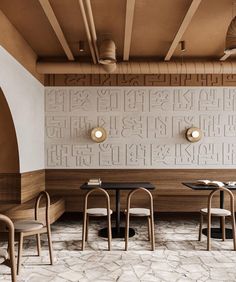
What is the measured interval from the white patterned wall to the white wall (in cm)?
43

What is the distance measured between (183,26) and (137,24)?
669 mm

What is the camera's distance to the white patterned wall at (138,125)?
6.88 m

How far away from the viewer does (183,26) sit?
15.8 ft

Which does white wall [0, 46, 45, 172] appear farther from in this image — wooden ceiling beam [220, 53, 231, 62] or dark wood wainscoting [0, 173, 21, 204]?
wooden ceiling beam [220, 53, 231, 62]

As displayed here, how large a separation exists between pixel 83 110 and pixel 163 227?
9.25ft

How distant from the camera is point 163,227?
6.01 metres

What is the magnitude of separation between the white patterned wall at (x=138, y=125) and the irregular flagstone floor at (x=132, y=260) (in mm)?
1774

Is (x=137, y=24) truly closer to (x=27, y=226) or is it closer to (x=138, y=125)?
(x=138, y=125)

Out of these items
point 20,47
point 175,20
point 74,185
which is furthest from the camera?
point 74,185

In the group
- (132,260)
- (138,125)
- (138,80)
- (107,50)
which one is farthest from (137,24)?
(132,260)

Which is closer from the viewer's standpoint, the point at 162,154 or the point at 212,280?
the point at 212,280

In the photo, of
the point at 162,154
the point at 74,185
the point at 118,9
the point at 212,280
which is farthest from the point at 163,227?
the point at 118,9

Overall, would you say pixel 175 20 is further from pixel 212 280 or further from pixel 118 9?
pixel 212 280

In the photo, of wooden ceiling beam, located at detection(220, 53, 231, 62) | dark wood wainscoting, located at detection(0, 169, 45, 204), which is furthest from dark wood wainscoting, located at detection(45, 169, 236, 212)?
wooden ceiling beam, located at detection(220, 53, 231, 62)
